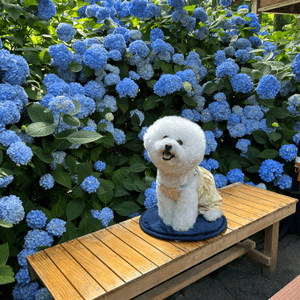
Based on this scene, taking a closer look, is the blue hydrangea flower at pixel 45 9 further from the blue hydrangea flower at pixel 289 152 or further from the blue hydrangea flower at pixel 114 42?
the blue hydrangea flower at pixel 289 152

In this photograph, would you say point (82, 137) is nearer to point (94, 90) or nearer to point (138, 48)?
point (94, 90)

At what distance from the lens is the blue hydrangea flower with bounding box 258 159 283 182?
6.93 ft

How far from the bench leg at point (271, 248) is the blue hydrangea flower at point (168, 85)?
3.64 feet

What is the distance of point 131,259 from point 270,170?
1318 millimetres

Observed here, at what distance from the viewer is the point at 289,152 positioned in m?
2.12

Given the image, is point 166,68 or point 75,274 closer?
point 75,274

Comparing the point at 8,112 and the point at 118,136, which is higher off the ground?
the point at 8,112

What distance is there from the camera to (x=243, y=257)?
2.11 m

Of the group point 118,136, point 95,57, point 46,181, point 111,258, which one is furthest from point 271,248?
point 95,57

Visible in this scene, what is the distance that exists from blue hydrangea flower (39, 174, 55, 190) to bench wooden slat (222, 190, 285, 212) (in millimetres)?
1157

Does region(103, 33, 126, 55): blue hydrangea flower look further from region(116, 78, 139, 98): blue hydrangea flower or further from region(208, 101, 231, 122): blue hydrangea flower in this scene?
region(208, 101, 231, 122): blue hydrangea flower

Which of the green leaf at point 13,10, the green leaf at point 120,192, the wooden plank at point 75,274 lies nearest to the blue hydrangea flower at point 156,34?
the green leaf at point 13,10

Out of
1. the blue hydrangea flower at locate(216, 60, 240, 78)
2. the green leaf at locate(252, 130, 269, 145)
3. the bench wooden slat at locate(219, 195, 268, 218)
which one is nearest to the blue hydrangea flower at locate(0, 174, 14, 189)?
the bench wooden slat at locate(219, 195, 268, 218)

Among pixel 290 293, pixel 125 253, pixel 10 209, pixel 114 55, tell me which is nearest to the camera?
pixel 290 293
